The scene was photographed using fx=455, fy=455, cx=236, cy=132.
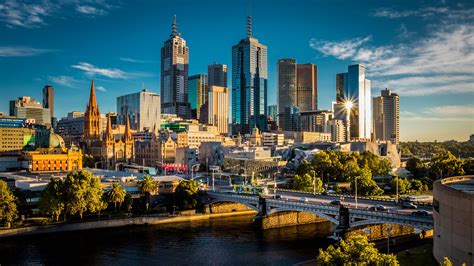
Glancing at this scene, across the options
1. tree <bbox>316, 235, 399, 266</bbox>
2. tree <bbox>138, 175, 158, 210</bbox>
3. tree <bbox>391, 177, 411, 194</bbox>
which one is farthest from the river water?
tree <bbox>391, 177, 411, 194</bbox>

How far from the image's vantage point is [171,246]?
93.2m

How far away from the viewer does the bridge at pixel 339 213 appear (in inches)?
3226

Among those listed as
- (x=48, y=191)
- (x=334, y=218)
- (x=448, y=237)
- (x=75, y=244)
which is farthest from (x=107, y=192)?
(x=448, y=237)

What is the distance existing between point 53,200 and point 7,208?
31.8ft

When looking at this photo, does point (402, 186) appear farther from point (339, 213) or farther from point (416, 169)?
point (339, 213)

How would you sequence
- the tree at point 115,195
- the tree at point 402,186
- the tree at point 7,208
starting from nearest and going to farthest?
the tree at point 7,208, the tree at point 115,195, the tree at point 402,186

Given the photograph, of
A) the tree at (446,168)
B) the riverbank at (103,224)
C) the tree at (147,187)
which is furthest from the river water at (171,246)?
the tree at (446,168)

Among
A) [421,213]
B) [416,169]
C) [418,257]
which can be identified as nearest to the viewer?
[418,257]

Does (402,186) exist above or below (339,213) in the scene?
below

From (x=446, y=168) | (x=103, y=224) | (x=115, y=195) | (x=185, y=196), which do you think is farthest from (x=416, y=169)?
(x=103, y=224)

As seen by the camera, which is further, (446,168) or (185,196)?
(446,168)

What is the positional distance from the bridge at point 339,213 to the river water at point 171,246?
18.1ft

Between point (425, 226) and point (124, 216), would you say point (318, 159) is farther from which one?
point (425, 226)

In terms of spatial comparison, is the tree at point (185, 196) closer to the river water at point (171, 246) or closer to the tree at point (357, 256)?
the river water at point (171, 246)
